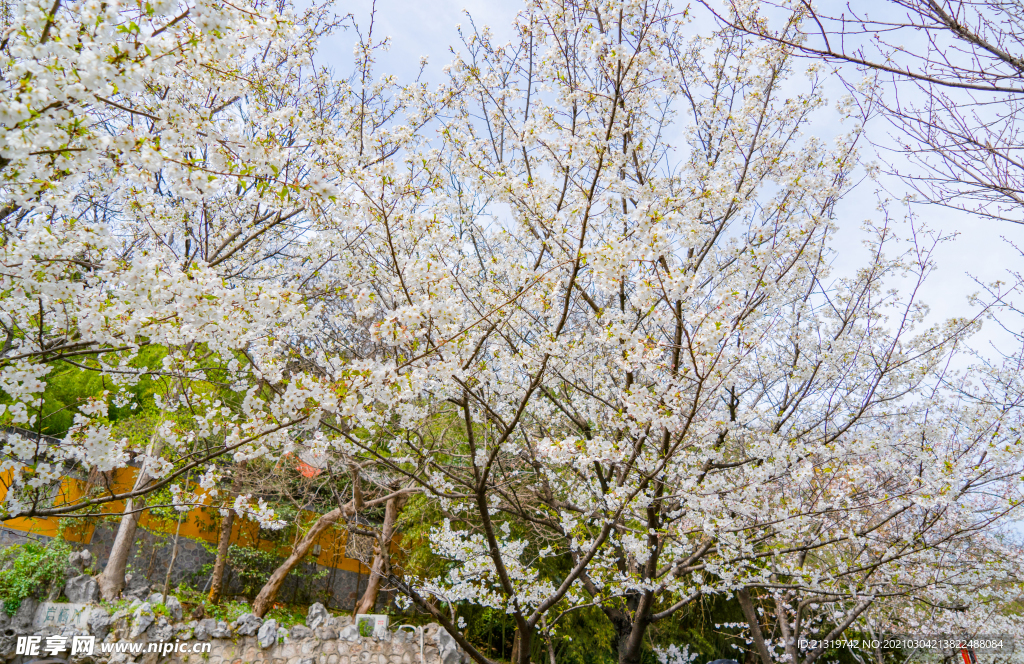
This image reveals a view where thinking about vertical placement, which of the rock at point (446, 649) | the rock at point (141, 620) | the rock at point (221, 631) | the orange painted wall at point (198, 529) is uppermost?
the orange painted wall at point (198, 529)

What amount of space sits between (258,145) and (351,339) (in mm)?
4137

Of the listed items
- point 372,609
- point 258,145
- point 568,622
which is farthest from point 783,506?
point 372,609

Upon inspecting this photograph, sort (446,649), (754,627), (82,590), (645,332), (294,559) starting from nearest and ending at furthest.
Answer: (645,332) → (754,627) → (82,590) → (446,649) → (294,559)

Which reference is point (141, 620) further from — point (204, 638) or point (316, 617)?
point (316, 617)

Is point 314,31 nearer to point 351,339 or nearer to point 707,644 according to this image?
point 351,339

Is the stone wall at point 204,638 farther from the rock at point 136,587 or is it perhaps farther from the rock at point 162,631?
the rock at point 136,587

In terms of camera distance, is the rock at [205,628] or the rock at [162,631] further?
the rock at [205,628]

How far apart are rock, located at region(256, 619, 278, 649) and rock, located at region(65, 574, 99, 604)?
7.74 feet

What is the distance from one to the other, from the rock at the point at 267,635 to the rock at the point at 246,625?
9cm

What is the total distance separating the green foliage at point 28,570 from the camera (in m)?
6.51

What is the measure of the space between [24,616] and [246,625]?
8.76ft

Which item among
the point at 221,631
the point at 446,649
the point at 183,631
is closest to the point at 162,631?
the point at 183,631

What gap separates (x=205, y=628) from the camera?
22.1ft

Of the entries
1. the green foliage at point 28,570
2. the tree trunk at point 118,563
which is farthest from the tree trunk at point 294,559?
the green foliage at point 28,570
